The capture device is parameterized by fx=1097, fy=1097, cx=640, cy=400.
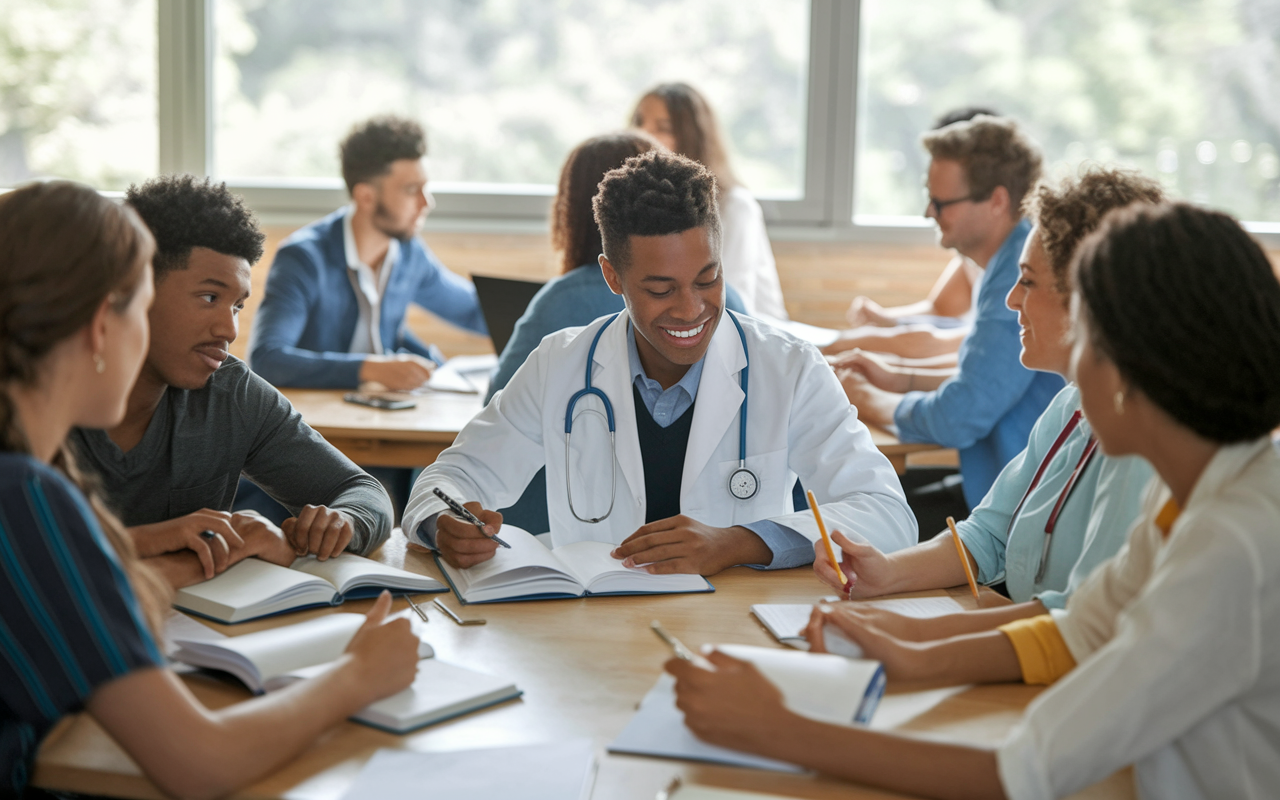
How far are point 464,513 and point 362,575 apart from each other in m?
0.22

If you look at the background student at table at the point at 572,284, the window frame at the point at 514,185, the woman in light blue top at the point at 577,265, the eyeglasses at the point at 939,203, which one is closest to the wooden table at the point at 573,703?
the background student at table at the point at 572,284

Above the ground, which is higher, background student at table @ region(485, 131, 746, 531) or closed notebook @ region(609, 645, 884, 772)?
background student at table @ region(485, 131, 746, 531)

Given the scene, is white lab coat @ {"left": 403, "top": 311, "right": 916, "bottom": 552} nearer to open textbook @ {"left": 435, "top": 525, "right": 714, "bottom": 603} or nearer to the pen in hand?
the pen in hand

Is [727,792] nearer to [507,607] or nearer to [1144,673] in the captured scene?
[1144,673]

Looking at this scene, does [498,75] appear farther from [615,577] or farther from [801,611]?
[801,611]

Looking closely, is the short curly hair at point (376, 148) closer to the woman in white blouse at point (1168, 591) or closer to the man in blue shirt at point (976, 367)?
the man in blue shirt at point (976, 367)

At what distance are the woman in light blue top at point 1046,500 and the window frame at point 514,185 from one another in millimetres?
2885

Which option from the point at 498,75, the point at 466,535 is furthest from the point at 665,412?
the point at 498,75

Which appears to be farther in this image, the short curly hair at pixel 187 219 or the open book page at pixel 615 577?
the short curly hair at pixel 187 219

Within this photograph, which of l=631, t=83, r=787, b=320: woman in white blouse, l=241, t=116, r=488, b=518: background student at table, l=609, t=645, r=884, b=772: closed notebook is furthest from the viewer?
l=631, t=83, r=787, b=320: woman in white blouse

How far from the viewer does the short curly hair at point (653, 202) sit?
74.6 inches

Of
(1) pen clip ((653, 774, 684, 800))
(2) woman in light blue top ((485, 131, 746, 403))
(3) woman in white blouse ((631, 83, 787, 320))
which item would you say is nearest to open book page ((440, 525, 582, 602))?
(1) pen clip ((653, 774, 684, 800))

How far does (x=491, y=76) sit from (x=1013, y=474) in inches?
136

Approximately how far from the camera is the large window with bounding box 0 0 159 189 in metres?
4.62
